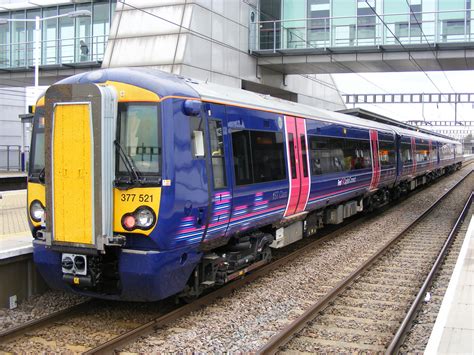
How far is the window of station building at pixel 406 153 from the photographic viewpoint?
20.0 m

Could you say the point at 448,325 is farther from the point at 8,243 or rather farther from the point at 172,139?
the point at 8,243

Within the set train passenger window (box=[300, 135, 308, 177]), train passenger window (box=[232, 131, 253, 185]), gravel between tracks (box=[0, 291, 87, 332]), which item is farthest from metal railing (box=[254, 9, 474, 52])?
gravel between tracks (box=[0, 291, 87, 332])

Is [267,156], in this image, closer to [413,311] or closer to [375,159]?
[413,311]

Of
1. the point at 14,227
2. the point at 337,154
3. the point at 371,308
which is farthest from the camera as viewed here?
the point at 337,154

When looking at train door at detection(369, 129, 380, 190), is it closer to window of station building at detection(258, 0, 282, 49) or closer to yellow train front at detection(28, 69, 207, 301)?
window of station building at detection(258, 0, 282, 49)

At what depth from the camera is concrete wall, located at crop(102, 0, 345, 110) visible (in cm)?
1802

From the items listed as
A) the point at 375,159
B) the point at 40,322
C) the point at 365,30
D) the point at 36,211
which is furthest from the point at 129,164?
the point at 365,30

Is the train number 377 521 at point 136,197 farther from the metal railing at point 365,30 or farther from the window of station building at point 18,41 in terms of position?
the window of station building at point 18,41

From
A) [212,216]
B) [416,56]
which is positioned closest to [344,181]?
[212,216]

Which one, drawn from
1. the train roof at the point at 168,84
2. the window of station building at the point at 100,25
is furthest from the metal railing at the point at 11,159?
the train roof at the point at 168,84

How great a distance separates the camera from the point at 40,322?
6.00m

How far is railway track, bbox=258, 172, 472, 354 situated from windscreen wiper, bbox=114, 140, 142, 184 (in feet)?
7.22

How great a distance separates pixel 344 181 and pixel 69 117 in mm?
7694

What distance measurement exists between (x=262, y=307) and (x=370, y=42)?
52.3 ft
